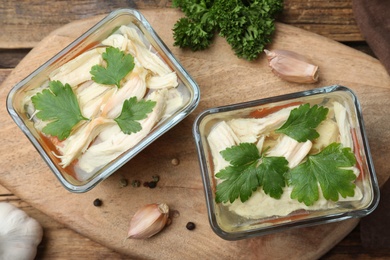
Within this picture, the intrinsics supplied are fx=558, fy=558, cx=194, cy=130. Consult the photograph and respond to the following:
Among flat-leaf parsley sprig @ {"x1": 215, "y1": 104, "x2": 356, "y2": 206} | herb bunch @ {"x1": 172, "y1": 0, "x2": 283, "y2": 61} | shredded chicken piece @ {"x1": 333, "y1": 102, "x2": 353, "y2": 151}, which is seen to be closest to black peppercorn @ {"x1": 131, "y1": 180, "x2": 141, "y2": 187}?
flat-leaf parsley sprig @ {"x1": 215, "y1": 104, "x2": 356, "y2": 206}

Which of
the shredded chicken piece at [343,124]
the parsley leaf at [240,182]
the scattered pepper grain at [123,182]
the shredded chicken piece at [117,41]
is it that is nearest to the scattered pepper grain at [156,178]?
the scattered pepper grain at [123,182]

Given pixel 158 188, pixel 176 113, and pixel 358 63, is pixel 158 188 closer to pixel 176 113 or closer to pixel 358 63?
pixel 176 113

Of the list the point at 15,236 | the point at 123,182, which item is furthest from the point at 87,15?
the point at 15,236

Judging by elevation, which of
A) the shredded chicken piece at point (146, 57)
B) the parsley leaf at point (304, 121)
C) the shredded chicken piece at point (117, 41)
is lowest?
the parsley leaf at point (304, 121)

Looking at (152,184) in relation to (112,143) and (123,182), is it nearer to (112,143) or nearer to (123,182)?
(123,182)

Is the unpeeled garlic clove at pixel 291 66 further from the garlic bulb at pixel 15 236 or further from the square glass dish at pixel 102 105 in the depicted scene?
the garlic bulb at pixel 15 236
